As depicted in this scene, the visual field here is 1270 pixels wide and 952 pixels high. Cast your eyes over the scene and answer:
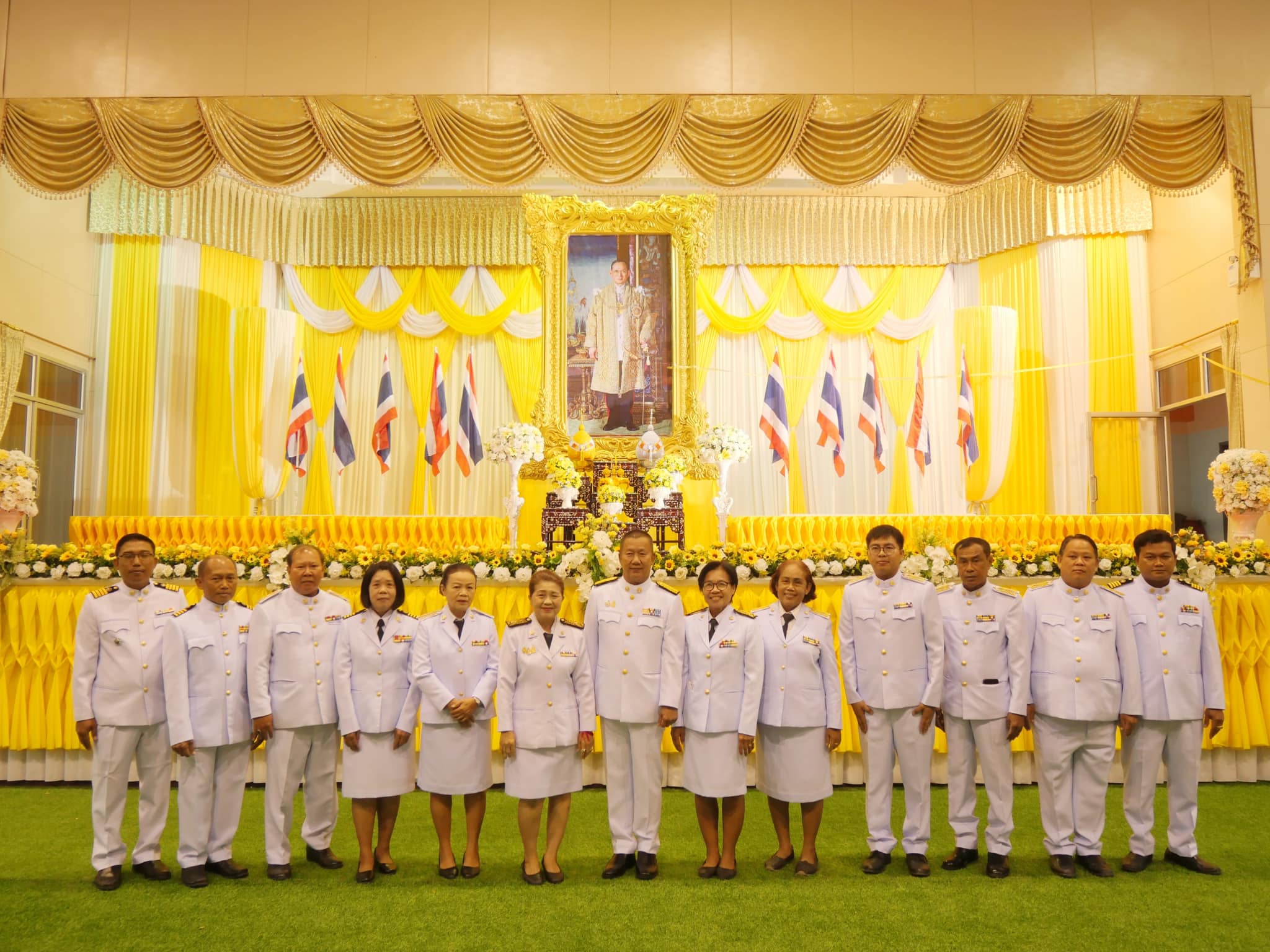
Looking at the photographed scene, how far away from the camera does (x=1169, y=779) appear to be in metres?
4.54

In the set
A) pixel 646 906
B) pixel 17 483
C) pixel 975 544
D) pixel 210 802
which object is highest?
pixel 17 483

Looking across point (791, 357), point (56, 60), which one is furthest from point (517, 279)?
point (56, 60)

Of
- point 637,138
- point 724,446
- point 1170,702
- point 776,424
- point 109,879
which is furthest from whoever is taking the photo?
point 776,424

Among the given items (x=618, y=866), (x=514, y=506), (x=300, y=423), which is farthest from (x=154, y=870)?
(x=300, y=423)

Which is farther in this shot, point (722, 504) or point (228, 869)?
point (722, 504)

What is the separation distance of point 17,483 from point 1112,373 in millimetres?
11241

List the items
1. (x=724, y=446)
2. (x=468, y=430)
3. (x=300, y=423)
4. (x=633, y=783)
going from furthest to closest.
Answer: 1. (x=468, y=430)
2. (x=300, y=423)
3. (x=724, y=446)
4. (x=633, y=783)

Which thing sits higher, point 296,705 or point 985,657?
point 985,657

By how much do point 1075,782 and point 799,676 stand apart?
1368 millimetres

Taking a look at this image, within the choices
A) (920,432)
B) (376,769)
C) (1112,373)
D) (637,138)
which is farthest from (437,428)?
(376,769)

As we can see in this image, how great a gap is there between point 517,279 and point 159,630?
31.7 ft

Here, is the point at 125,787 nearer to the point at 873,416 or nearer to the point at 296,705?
the point at 296,705

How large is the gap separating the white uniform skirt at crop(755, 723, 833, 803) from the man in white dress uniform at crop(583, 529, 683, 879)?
19.6 inches

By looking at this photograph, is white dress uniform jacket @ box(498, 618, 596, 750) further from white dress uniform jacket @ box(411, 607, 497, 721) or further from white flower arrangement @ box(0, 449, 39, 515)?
white flower arrangement @ box(0, 449, 39, 515)
